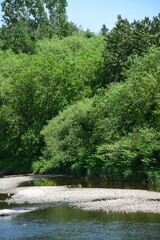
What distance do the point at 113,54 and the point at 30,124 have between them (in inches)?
728

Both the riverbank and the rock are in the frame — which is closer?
the rock

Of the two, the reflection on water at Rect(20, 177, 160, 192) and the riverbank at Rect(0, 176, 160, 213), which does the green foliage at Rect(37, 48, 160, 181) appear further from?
the riverbank at Rect(0, 176, 160, 213)

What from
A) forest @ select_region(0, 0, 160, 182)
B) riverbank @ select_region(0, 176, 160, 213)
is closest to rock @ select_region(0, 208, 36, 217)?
riverbank @ select_region(0, 176, 160, 213)

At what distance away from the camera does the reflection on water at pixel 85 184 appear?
49.1 metres

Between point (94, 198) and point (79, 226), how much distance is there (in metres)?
11.1

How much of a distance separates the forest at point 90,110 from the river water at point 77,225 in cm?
1814

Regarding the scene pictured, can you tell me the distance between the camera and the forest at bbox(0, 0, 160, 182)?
186 feet

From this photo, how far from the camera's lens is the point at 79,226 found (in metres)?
31.4

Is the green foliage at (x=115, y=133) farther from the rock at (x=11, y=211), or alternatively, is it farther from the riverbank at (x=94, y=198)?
the rock at (x=11, y=211)

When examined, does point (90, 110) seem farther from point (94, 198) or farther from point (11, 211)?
point (11, 211)

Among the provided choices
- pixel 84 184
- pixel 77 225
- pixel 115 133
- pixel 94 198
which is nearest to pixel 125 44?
pixel 115 133

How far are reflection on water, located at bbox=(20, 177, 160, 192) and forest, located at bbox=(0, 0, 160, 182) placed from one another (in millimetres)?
1951

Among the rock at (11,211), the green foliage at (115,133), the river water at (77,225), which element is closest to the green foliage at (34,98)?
the green foliage at (115,133)

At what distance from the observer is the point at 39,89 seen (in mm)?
77250
